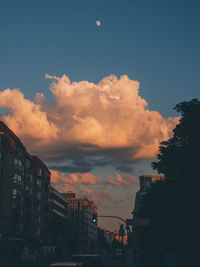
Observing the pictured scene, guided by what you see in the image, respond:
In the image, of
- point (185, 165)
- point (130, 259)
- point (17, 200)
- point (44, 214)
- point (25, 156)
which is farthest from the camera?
point (44, 214)

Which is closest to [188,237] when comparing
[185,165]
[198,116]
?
[185,165]

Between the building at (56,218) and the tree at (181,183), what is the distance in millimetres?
71166

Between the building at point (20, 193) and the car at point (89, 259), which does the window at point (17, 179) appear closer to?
the building at point (20, 193)

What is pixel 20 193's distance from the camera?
285 ft

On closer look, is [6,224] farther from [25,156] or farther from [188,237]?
[188,237]

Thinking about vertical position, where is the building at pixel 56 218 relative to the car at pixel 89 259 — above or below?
above

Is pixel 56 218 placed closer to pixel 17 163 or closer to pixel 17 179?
pixel 17 179

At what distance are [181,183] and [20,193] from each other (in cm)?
5404

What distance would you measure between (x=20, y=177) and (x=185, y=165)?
179 ft

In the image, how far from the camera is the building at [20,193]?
79812 millimetres

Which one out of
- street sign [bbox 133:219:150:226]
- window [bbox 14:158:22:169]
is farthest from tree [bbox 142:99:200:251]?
window [bbox 14:158:22:169]

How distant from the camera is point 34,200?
9925cm

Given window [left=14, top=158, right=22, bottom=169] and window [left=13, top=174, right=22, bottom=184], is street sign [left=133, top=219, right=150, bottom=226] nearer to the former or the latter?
window [left=13, top=174, right=22, bottom=184]

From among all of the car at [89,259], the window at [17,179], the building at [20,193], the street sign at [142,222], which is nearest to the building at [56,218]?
the building at [20,193]
